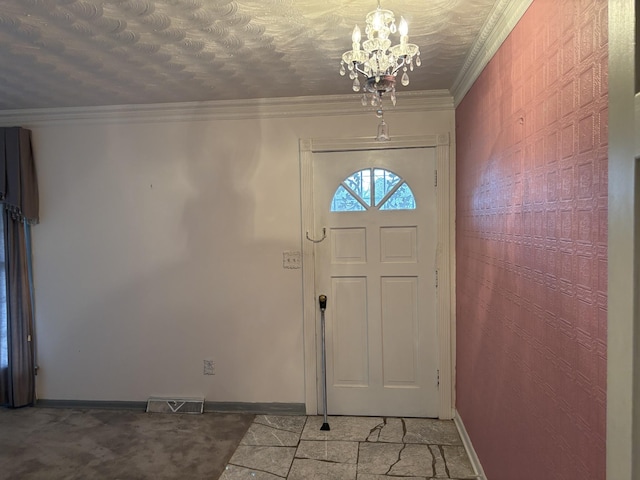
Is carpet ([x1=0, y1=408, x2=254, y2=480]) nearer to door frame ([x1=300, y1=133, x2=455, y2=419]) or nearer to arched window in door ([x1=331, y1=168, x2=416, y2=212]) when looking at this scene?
door frame ([x1=300, y1=133, x2=455, y2=419])

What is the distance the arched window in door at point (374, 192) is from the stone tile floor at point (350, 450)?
1.53m

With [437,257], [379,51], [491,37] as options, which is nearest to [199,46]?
[379,51]

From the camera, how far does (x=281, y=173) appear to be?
2.95 m

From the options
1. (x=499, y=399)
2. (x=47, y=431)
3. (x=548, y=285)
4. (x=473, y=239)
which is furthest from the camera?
(x=47, y=431)

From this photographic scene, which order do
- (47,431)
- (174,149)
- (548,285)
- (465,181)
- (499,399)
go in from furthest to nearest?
(174,149), (47,431), (465,181), (499,399), (548,285)

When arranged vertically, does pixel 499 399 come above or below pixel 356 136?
below

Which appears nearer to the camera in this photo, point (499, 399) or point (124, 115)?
point (499, 399)

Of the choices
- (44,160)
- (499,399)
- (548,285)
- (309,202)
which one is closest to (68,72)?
(44,160)

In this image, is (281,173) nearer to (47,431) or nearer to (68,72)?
(68,72)

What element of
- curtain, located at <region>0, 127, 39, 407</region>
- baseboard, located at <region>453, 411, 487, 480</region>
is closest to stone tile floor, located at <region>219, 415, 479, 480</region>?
baseboard, located at <region>453, 411, 487, 480</region>

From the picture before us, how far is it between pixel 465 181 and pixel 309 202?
1.07m

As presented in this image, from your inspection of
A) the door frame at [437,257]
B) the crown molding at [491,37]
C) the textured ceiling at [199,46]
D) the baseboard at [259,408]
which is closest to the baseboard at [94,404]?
the baseboard at [259,408]

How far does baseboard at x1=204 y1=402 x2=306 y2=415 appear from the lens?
2.99 meters

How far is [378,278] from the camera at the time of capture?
2928 mm
